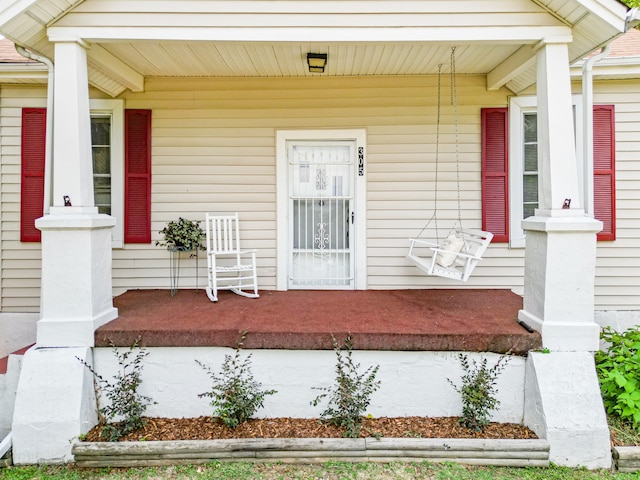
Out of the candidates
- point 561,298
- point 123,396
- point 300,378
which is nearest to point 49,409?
point 123,396

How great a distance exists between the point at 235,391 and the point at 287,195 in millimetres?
2328

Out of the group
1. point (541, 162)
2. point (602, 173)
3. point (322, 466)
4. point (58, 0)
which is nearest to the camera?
point (322, 466)

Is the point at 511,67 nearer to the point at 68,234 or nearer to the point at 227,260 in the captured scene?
the point at 227,260

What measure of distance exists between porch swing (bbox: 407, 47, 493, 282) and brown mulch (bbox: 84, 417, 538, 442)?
120cm

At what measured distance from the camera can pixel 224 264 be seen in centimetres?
473

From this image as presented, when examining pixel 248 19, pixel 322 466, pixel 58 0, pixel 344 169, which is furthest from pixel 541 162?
pixel 58 0

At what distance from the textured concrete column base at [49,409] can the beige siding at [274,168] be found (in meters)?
1.76

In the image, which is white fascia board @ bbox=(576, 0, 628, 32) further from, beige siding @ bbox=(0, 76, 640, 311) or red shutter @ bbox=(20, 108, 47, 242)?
red shutter @ bbox=(20, 108, 47, 242)

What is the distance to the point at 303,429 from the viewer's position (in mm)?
3014

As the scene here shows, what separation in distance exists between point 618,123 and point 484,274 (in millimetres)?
2136

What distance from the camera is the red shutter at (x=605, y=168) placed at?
4555mm

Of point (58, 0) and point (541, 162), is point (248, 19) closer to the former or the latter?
point (58, 0)

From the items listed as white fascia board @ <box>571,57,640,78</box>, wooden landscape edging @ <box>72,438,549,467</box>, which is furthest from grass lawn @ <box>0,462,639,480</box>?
white fascia board @ <box>571,57,640,78</box>

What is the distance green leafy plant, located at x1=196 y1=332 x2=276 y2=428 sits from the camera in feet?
9.80
